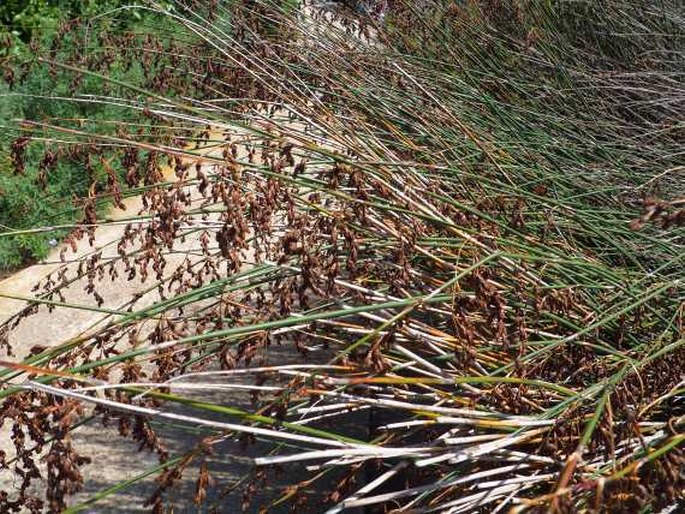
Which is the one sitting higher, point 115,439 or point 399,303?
point 399,303

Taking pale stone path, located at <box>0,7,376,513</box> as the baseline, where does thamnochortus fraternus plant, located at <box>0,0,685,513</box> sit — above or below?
above

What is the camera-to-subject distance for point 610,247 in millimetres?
2684

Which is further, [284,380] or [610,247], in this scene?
[284,380]

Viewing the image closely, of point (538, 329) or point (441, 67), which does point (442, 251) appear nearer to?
point (538, 329)

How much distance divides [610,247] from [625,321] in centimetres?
42

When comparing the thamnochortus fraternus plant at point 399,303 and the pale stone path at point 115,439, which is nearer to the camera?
the thamnochortus fraternus plant at point 399,303

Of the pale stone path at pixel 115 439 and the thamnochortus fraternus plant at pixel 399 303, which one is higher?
the thamnochortus fraternus plant at pixel 399 303

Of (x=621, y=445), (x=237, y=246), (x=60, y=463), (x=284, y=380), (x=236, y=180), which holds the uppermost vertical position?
(x=236, y=180)

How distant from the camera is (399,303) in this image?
1750 mm

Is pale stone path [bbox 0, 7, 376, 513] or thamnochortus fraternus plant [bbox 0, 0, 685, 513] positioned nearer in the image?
thamnochortus fraternus plant [bbox 0, 0, 685, 513]

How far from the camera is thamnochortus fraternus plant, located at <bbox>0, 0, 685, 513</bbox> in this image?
1706 mm

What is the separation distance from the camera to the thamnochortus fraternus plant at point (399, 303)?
1706 millimetres

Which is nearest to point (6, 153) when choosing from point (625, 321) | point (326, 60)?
point (326, 60)

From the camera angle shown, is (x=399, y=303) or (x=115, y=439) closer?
(x=399, y=303)
